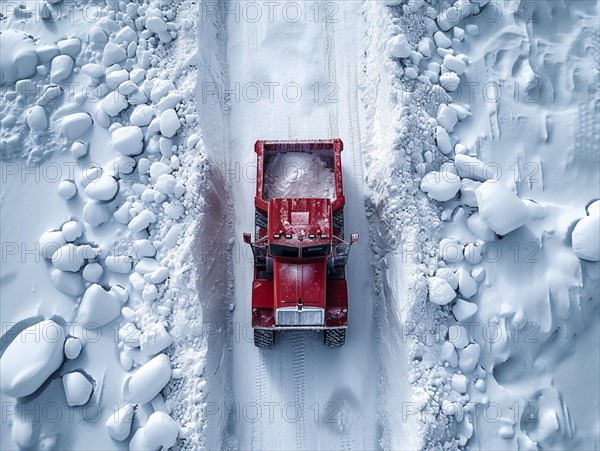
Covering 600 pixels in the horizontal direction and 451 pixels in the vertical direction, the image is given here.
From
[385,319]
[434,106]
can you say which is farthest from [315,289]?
[434,106]

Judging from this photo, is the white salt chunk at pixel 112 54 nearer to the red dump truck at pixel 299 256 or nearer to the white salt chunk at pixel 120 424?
the red dump truck at pixel 299 256

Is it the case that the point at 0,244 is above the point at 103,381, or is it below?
above

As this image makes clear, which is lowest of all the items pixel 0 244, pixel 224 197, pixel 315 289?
pixel 315 289

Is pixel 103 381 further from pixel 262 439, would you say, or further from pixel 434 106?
pixel 434 106

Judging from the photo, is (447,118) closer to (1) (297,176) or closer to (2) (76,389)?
(1) (297,176)

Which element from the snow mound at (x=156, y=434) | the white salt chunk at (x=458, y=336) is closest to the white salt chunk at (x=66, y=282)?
the snow mound at (x=156, y=434)

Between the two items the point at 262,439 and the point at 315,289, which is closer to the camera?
the point at 315,289
